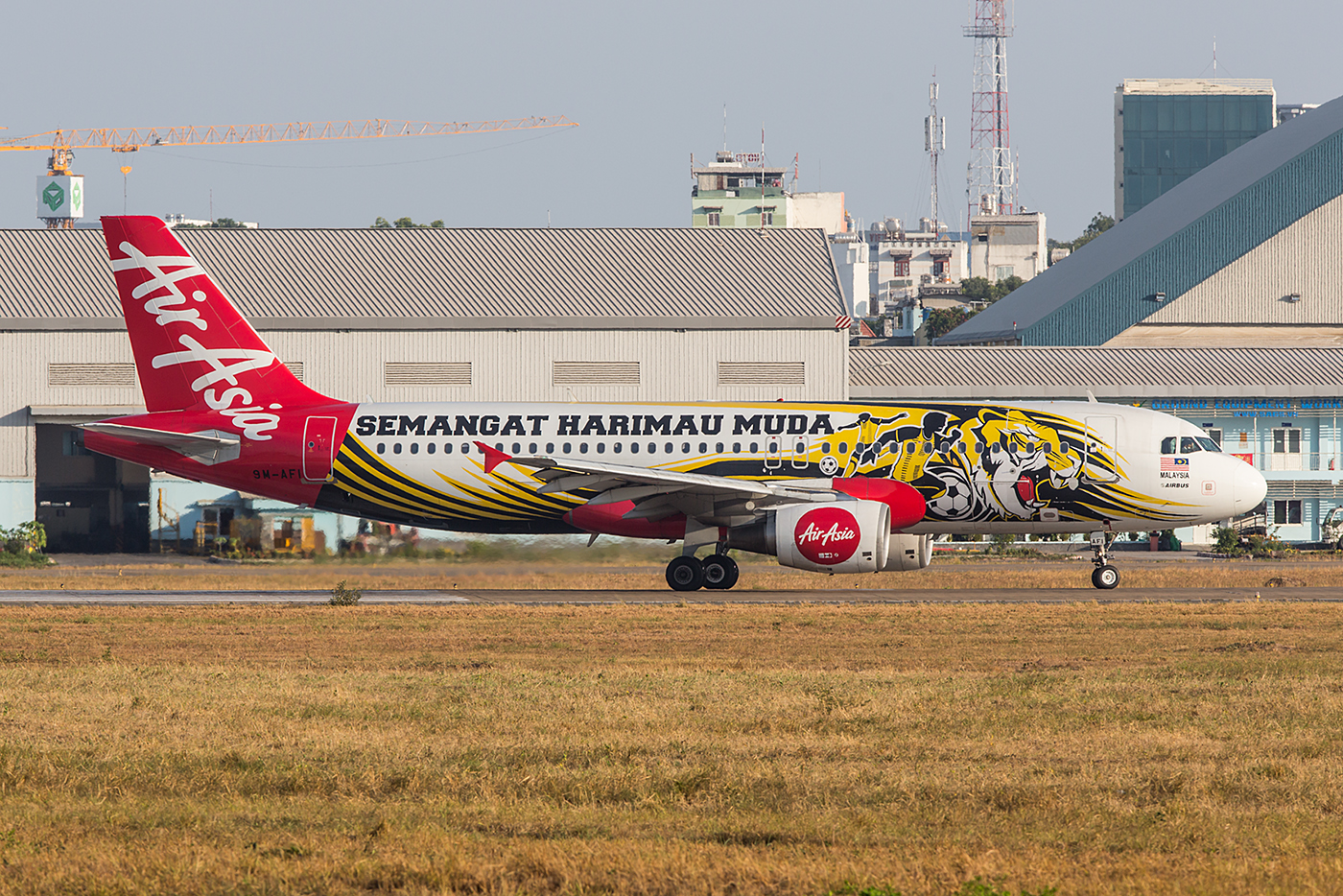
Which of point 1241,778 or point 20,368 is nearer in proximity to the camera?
point 1241,778

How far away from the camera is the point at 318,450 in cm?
3347

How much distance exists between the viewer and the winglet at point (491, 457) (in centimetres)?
3228

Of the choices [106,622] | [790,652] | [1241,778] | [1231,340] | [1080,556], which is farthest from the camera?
[1231,340]

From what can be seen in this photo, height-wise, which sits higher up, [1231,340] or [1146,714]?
[1231,340]

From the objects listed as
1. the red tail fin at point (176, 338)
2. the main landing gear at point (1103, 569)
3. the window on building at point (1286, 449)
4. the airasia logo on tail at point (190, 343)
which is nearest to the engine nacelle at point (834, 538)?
the main landing gear at point (1103, 569)

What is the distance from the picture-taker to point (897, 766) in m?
12.9

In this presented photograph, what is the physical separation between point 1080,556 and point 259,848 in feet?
151

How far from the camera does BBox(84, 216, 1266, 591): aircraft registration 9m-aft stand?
32.7 m

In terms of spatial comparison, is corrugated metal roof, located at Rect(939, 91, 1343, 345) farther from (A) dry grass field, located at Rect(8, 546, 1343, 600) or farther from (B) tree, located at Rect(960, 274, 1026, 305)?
(B) tree, located at Rect(960, 274, 1026, 305)

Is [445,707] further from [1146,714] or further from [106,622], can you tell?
[106,622]

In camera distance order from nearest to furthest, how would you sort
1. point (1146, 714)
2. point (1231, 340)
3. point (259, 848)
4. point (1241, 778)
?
1. point (259, 848)
2. point (1241, 778)
3. point (1146, 714)
4. point (1231, 340)

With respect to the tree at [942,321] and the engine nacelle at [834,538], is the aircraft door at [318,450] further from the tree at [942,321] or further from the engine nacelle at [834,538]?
the tree at [942,321]

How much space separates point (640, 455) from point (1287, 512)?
126ft

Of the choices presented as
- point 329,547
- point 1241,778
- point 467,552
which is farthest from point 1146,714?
point 329,547
